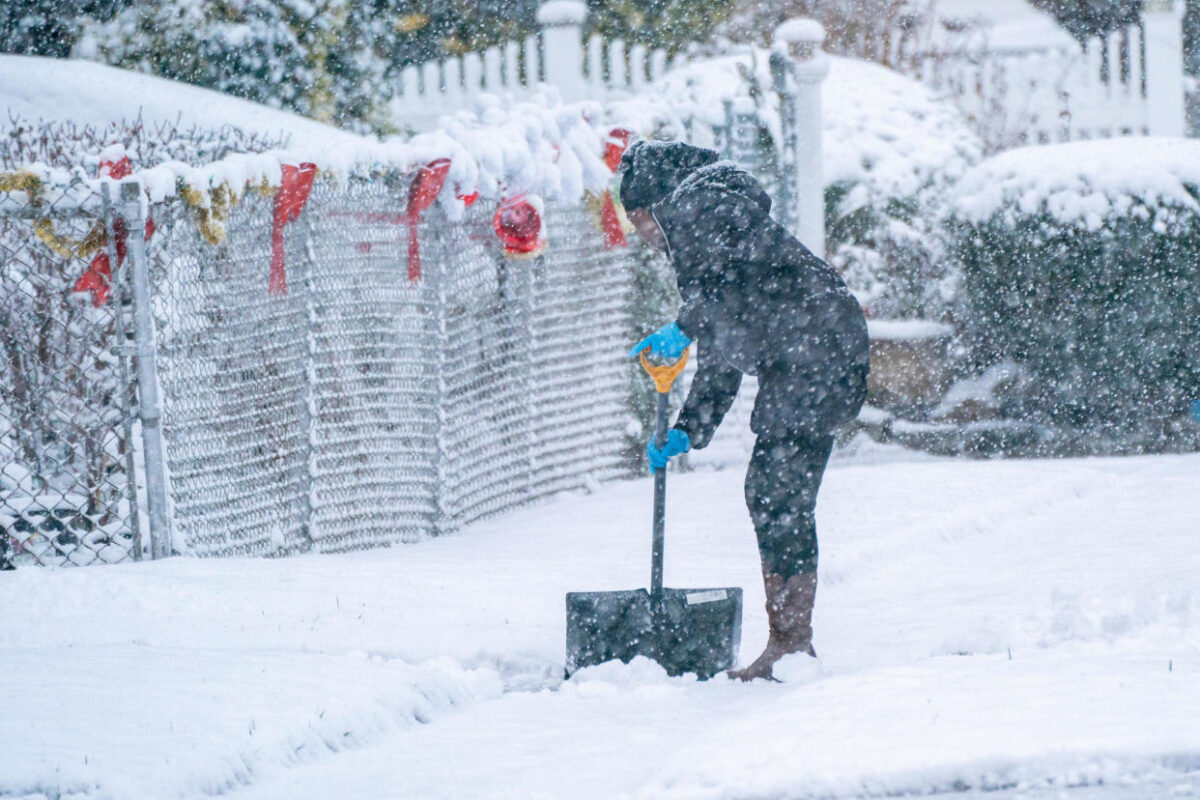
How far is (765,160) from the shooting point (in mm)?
9789

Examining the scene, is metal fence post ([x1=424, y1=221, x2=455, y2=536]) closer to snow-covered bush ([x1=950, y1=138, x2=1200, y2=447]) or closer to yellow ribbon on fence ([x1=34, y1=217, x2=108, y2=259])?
yellow ribbon on fence ([x1=34, y1=217, x2=108, y2=259])

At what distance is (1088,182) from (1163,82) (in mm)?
4556

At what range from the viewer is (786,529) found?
184 inches

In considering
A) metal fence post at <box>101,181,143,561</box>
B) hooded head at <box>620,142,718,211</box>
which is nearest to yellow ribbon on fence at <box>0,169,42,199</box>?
metal fence post at <box>101,181,143,561</box>

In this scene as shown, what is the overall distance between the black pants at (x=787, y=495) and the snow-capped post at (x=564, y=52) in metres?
6.63

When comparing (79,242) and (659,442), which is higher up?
(79,242)

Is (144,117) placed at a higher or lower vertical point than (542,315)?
higher

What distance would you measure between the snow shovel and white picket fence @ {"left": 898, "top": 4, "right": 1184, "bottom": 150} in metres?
10.2

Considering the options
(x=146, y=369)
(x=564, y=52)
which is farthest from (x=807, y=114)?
(x=146, y=369)

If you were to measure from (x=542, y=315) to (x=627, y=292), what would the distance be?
93cm

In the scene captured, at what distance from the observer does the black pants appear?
15.2 feet

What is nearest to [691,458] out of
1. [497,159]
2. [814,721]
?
[497,159]

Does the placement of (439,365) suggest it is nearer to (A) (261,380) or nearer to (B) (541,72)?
(A) (261,380)

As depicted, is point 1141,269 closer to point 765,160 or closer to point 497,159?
point 765,160
